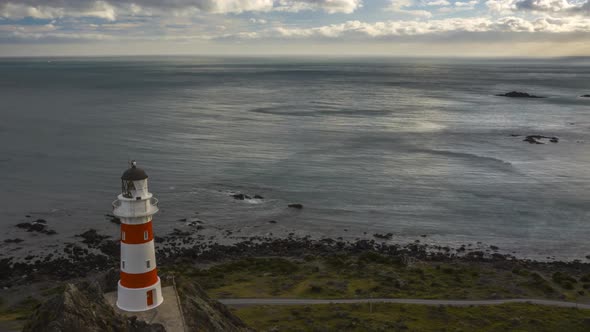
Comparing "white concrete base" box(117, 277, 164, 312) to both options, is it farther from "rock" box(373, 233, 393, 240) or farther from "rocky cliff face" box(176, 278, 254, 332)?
"rock" box(373, 233, 393, 240)

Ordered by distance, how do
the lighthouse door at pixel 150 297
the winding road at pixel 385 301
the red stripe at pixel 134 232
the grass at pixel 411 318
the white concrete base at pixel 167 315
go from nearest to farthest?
the red stripe at pixel 134 232 → the white concrete base at pixel 167 315 → the lighthouse door at pixel 150 297 → the grass at pixel 411 318 → the winding road at pixel 385 301

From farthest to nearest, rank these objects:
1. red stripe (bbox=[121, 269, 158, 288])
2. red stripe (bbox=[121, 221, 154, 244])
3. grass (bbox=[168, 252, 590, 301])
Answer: grass (bbox=[168, 252, 590, 301]), red stripe (bbox=[121, 269, 158, 288]), red stripe (bbox=[121, 221, 154, 244])

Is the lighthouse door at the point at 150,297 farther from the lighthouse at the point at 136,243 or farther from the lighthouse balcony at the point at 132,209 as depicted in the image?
the lighthouse balcony at the point at 132,209

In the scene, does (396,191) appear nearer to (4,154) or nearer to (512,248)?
(512,248)

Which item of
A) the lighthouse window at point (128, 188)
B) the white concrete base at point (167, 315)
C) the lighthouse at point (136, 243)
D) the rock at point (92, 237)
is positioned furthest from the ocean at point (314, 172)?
the lighthouse window at point (128, 188)

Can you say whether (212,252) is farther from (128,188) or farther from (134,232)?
(128,188)

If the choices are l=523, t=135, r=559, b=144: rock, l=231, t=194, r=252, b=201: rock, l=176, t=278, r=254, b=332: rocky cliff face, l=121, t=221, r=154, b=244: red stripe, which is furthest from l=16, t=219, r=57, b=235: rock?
l=523, t=135, r=559, b=144: rock
